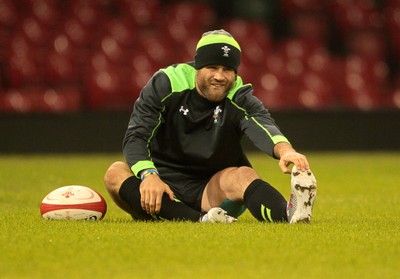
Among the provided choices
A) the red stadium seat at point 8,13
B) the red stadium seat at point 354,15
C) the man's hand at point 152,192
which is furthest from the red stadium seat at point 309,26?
the man's hand at point 152,192

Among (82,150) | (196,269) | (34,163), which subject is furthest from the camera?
(82,150)

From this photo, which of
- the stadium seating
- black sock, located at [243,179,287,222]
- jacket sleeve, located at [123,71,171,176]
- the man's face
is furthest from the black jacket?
the stadium seating

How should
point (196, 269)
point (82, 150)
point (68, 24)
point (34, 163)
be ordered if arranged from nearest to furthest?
point (196, 269) → point (34, 163) → point (82, 150) → point (68, 24)

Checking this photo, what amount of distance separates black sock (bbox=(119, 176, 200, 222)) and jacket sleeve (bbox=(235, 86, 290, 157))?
581mm

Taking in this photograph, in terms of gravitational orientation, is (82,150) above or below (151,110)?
below

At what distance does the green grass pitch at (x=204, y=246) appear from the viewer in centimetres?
409

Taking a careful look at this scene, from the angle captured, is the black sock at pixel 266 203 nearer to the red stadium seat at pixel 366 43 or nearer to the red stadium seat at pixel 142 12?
the red stadium seat at pixel 142 12

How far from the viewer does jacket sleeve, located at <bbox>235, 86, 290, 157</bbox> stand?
5.77 metres

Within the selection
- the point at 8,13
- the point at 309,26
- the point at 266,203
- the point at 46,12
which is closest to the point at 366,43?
the point at 309,26

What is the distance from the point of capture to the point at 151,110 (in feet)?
19.7

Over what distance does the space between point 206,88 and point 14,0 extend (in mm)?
10765

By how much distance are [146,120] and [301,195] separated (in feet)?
3.75

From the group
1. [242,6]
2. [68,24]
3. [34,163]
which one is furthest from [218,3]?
[34,163]

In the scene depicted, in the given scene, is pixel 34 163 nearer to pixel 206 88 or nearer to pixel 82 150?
pixel 82 150
